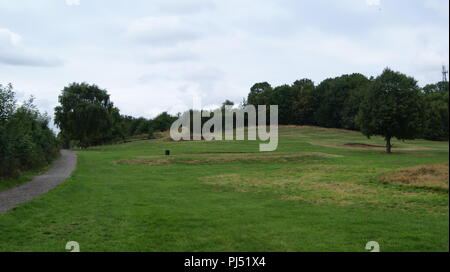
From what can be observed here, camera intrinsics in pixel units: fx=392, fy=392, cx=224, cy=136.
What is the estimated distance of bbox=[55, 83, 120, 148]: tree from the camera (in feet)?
218

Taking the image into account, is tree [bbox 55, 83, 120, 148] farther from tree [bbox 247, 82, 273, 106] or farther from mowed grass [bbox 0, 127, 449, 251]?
mowed grass [bbox 0, 127, 449, 251]

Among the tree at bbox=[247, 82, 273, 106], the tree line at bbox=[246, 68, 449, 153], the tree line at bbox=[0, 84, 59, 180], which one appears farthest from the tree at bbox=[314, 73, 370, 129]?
the tree line at bbox=[0, 84, 59, 180]

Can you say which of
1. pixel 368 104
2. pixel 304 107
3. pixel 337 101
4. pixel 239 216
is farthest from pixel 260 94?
pixel 239 216

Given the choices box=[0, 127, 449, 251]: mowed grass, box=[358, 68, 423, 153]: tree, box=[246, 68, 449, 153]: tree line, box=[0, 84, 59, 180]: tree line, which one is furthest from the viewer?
box=[358, 68, 423, 153]: tree

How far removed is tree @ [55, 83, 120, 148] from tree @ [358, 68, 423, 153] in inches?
1785

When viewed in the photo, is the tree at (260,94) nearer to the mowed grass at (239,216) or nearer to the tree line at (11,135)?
the tree line at (11,135)

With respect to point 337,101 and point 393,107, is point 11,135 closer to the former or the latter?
point 393,107

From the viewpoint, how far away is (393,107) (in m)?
35.8

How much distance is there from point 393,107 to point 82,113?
49579 mm

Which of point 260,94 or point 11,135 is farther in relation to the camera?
point 260,94

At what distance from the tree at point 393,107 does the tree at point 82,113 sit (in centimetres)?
4533

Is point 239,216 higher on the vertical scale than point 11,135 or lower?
lower

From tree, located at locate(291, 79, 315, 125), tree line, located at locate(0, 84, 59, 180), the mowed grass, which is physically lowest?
the mowed grass
